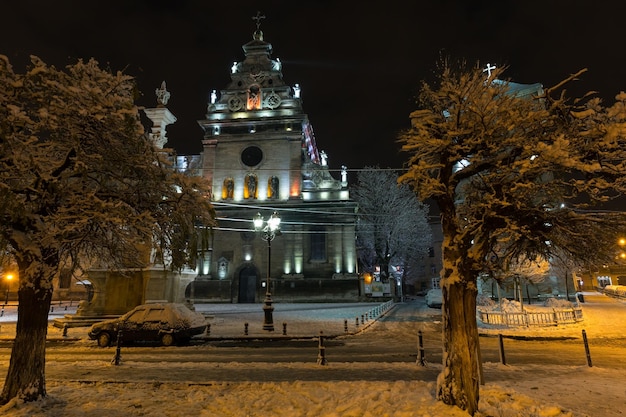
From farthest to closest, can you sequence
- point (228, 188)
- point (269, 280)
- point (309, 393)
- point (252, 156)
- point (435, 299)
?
point (252, 156) → point (228, 188) → point (435, 299) → point (269, 280) → point (309, 393)

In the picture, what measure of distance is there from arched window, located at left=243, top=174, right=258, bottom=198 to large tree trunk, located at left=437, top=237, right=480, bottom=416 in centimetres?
3968

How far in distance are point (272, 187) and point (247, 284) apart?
1169 cm

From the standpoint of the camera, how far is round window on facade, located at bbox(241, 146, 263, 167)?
45969 mm

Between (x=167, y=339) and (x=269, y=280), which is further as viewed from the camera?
(x=269, y=280)

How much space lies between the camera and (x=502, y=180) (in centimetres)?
636

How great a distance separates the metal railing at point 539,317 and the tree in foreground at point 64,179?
17.6m

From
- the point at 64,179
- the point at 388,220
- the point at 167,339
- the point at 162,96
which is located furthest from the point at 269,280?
the point at 388,220

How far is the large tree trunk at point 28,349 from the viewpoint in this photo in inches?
252

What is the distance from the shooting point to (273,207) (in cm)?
→ 4334

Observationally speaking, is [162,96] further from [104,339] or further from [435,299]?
[435,299]

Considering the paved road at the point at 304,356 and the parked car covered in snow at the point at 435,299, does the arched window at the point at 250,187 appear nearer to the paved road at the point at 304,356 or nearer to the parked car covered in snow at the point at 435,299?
the parked car covered in snow at the point at 435,299

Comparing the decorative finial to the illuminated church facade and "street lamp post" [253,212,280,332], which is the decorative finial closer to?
"street lamp post" [253,212,280,332]

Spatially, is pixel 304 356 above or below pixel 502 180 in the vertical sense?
below

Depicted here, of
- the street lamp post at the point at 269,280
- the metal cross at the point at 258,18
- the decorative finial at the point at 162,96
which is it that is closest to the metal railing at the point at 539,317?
the street lamp post at the point at 269,280
